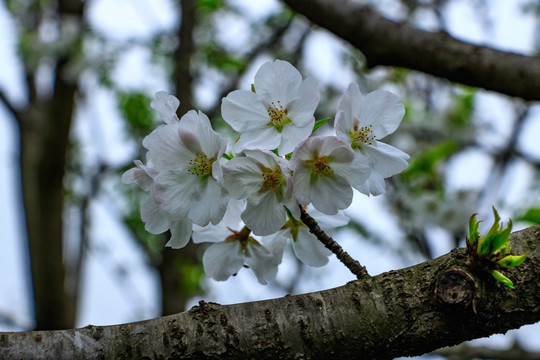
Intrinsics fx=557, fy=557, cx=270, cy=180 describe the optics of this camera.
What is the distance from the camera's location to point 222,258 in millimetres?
1040

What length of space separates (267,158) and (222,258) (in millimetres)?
292

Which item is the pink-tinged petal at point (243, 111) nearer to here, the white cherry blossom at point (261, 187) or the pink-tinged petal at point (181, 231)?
the white cherry blossom at point (261, 187)

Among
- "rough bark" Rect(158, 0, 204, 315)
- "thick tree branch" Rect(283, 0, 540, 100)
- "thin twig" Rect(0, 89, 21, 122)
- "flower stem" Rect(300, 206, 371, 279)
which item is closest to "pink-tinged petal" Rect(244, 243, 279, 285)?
"flower stem" Rect(300, 206, 371, 279)

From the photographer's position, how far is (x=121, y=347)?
83 cm

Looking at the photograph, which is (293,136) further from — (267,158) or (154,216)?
(154,216)

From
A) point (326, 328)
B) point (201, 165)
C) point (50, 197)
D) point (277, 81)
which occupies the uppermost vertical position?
point (50, 197)

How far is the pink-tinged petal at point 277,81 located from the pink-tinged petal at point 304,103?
0.05 ft

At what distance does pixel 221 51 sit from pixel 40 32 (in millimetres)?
1615

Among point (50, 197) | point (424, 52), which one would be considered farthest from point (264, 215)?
point (50, 197)

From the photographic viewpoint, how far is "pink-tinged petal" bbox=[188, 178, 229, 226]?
0.84 metres

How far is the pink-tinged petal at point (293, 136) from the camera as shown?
33.2 inches

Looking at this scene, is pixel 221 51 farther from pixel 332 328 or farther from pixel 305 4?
pixel 332 328

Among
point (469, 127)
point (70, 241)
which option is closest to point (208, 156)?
point (469, 127)

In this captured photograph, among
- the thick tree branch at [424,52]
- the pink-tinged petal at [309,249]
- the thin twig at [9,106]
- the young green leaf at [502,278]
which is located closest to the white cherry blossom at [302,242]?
the pink-tinged petal at [309,249]
